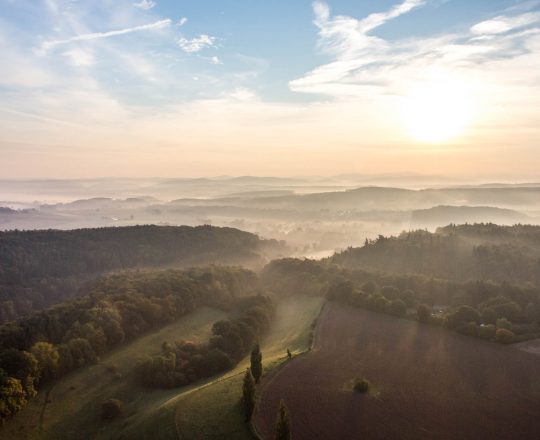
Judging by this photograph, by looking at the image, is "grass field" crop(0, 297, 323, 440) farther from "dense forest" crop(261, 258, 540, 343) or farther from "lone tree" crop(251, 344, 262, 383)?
"dense forest" crop(261, 258, 540, 343)

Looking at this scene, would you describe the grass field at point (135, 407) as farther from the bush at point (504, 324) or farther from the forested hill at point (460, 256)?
the forested hill at point (460, 256)

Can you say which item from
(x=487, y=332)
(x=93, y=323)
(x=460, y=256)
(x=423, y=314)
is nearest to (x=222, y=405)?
(x=93, y=323)

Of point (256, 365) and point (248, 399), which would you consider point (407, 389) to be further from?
point (248, 399)

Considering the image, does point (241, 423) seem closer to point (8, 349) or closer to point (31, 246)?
point (8, 349)

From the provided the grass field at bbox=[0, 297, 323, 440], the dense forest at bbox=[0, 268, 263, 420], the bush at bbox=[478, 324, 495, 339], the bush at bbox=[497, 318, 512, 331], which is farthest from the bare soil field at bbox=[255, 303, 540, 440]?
the dense forest at bbox=[0, 268, 263, 420]

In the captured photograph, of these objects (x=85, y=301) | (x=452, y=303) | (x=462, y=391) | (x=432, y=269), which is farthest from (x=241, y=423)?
(x=432, y=269)

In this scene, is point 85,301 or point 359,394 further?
point 85,301
